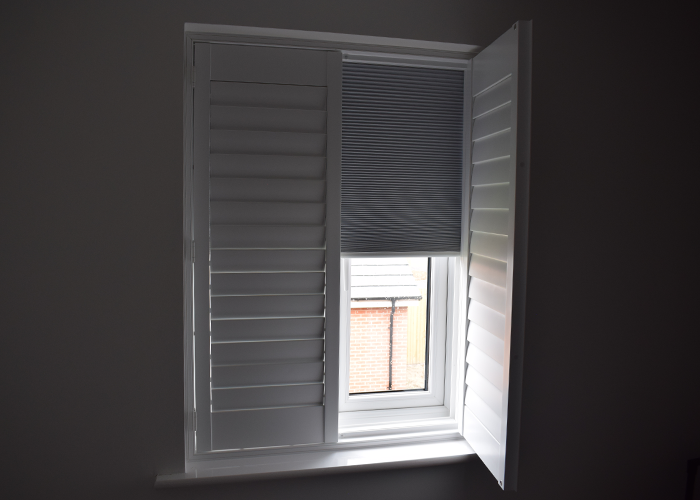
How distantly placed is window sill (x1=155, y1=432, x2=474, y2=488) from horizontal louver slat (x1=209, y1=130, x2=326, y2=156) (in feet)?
3.31

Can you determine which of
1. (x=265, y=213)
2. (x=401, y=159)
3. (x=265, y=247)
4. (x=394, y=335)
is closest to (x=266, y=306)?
(x=265, y=247)

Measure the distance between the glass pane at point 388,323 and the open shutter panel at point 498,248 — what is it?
23cm

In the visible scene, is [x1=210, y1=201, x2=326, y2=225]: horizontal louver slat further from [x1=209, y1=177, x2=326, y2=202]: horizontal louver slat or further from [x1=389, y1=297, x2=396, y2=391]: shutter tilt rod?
[x1=389, y1=297, x2=396, y2=391]: shutter tilt rod

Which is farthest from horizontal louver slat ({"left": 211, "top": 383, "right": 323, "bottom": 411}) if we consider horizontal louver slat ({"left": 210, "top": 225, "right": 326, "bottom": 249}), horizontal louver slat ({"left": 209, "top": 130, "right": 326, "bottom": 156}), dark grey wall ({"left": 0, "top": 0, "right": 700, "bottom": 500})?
horizontal louver slat ({"left": 209, "top": 130, "right": 326, "bottom": 156})


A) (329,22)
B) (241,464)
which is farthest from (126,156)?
(241,464)

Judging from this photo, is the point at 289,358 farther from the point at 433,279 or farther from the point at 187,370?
the point at 433,279

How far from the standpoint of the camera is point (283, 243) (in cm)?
142

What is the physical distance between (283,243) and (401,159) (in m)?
0.50

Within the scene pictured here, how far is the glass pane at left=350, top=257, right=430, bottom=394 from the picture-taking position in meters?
1.60

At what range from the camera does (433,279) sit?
1640mm

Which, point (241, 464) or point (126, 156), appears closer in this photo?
point (126, 156)

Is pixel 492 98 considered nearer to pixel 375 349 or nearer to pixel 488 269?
pixel 488 269

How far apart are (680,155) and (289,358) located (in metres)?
1.53

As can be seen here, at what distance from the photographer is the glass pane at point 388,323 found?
160 centimetres
